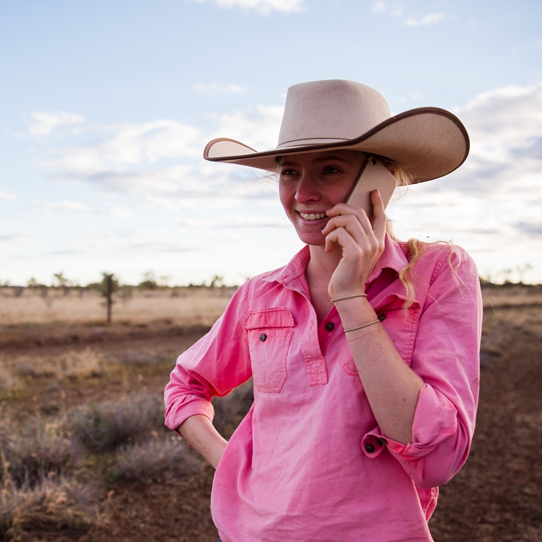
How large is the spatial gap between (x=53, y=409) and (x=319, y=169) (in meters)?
7.02

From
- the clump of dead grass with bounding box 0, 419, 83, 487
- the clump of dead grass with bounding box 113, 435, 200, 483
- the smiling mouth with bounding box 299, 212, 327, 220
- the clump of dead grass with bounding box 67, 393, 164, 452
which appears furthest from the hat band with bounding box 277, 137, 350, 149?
the clump of dead grass with bounding box 67, 393, 164, 452

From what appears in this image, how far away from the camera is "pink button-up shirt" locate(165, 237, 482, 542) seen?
1321 millimetres

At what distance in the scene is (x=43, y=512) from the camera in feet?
13.3

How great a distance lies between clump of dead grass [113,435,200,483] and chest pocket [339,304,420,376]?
4.20 m

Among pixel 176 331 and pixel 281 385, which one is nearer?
pixel 281 385

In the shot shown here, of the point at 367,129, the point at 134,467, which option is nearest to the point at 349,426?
the point at 367,129

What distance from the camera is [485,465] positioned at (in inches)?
235

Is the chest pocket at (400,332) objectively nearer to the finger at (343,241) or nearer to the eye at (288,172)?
the finger at (343,241)

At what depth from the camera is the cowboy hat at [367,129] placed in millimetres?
1518

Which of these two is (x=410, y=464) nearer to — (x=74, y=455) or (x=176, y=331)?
(x=74, y=455)

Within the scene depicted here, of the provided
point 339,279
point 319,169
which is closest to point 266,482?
point 339,279

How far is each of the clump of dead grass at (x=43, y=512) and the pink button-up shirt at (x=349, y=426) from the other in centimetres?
301

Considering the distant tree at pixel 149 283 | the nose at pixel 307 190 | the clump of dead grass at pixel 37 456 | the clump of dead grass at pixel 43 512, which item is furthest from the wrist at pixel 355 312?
the distant tree at pixel 149 283

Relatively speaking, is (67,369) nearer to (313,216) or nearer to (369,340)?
(313,216)
